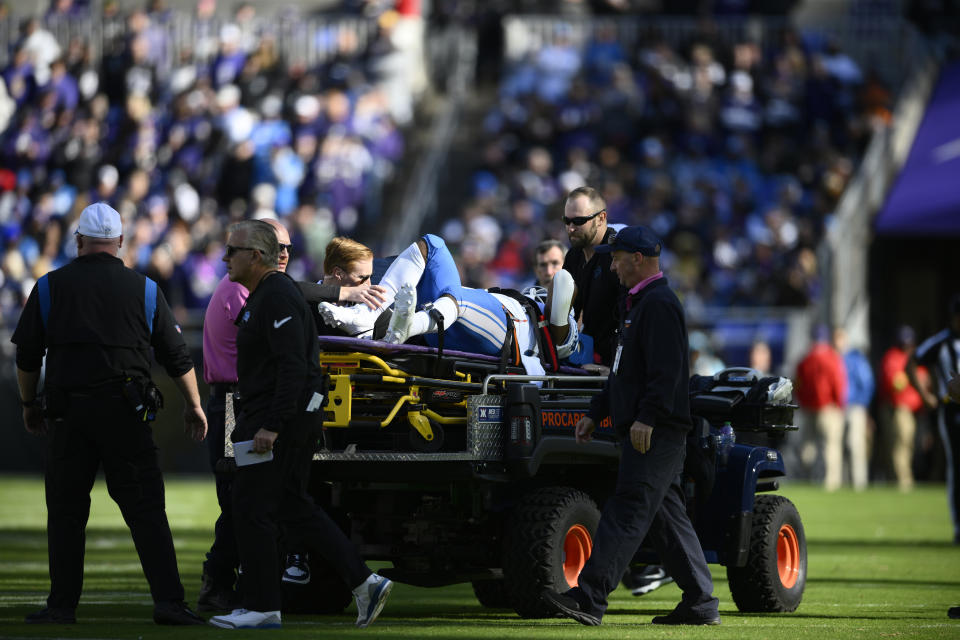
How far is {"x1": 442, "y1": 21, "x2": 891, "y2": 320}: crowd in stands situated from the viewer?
25.6m

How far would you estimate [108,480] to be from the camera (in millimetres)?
9078

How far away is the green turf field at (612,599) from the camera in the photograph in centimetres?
905

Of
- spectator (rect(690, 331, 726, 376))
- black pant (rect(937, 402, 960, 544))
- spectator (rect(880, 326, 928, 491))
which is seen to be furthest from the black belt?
spectator (rect(880, 326, 928, 491))

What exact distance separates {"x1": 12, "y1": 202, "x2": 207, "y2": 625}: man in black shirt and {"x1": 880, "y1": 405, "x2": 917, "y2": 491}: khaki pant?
17.5 meters

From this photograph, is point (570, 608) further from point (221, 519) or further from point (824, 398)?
point (824, 398)

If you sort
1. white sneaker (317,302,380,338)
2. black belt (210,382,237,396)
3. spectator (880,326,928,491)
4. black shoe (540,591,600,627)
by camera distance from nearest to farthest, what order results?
black shoe (540,591,600,627) < white sneaker (317,302,380,338) < black belt (210,382,237,396) < spectator (880,326,928,491)

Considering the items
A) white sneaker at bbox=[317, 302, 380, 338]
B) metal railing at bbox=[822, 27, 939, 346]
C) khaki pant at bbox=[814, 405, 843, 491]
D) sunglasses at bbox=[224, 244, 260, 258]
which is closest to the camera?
sunglasses at bbox=[224, 244, 260, 258]

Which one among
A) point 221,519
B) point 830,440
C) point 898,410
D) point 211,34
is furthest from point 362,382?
point 211,34

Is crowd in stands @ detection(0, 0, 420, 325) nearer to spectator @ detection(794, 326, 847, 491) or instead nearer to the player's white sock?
spectator @ detection(794, 326, 847, 491)

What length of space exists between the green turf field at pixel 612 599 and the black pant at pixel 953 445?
0.40 m

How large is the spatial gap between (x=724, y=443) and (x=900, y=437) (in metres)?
15.4

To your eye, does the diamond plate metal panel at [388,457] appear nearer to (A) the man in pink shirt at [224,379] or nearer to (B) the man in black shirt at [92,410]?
(A) the man in pink shirt at [224,379]

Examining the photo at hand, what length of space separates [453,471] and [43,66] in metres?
23.6

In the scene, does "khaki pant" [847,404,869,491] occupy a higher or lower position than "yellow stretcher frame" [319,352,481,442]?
lower
